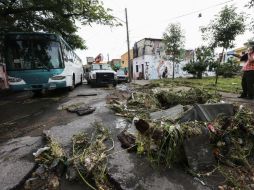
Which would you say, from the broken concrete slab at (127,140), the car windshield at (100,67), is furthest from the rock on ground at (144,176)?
the car windshield at (100,67)

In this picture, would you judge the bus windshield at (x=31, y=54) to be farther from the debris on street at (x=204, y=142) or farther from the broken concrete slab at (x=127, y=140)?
the debris on street at (x=204, y=142)

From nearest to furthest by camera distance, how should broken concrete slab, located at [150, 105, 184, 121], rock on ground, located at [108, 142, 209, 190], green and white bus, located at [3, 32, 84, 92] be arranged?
1. rock on ground, located at [108, 142, 209, 190]
2. broken concrete slab, located at [150, 105, 184, 121]
3. green and white bus, located at [3, 32, 84, 92]

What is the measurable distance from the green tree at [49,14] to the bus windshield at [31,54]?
2.29 m

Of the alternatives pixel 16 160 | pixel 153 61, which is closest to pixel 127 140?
pixel 16 160

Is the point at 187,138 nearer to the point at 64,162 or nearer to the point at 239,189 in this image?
the point at 239,189

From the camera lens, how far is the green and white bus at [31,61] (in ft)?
28.3

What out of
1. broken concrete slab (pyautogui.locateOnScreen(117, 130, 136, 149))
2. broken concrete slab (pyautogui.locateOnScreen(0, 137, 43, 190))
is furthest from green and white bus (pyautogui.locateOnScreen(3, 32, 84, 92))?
broken concrete slab (pyautogui.locateOnScreen(117, 130, 136, 149))

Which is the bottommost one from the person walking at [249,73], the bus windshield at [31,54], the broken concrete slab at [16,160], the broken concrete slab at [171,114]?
the broken concrete slab at [16,160]

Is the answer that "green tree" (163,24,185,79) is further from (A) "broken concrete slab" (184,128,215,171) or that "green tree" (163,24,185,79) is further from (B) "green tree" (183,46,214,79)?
(A) "broken concrete slab" (184,128,215,171)

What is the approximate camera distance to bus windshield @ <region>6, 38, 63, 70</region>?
8.68m

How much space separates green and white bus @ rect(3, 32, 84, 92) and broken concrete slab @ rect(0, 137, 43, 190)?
5.00m

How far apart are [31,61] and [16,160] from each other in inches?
251

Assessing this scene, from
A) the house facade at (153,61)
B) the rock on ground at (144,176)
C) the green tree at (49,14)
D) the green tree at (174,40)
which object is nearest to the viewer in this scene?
the rock on ground at (144,176)

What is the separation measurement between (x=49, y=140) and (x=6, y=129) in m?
1.77
